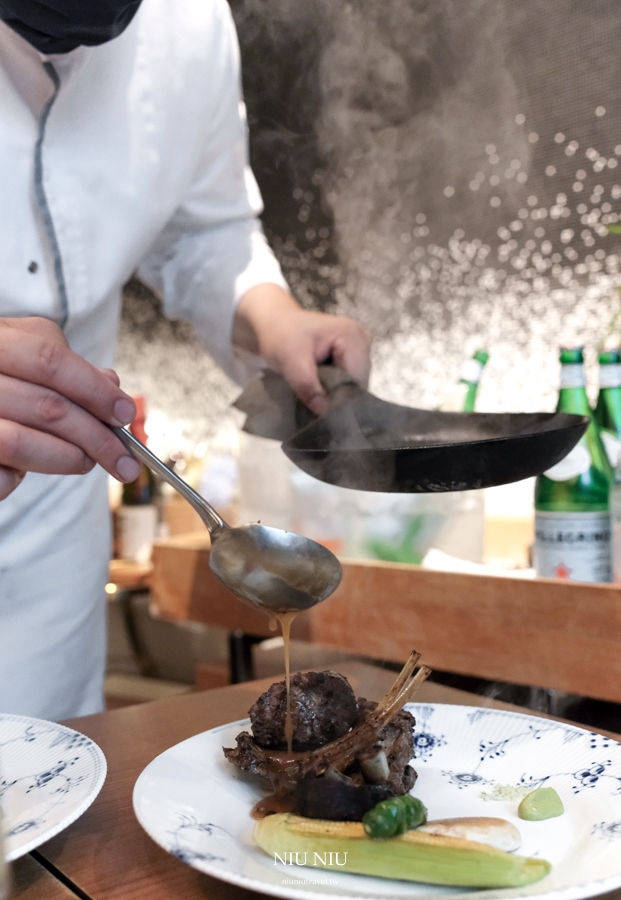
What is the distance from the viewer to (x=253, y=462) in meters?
1.68

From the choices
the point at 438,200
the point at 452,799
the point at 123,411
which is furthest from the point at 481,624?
the point at 438,200

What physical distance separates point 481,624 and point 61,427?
0.77 m

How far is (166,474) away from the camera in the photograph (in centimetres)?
73

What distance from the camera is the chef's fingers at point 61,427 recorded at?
2.34 feet

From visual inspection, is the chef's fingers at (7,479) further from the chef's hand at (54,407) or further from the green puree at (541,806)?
the green puree at (541,806)

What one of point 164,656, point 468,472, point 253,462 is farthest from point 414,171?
point 164,656

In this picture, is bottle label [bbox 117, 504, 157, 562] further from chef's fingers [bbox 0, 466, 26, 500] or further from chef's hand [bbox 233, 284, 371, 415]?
chef's fingers [bbox 0, 466, 26, 500]

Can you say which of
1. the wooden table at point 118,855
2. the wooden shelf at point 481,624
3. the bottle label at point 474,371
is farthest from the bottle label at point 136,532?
the wooden table at point 118,855

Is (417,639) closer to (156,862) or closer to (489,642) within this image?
(489,642)

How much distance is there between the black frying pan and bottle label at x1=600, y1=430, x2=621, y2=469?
469 mm

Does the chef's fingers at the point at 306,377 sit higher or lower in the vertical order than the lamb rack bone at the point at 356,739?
higher

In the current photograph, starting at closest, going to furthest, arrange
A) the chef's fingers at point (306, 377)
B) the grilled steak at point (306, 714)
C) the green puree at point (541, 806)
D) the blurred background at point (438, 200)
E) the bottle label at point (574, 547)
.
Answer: the green puree at point (541, 806), the grilled steak at point (306, 714), the chef's fingers at point (306, 377), the bottle label at point (574, 547), the blurred background at point (438, 200)

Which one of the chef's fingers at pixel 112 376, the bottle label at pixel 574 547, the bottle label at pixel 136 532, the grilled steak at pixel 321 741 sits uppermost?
the chef's fingers at pixel 112 376

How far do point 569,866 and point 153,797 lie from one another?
0.27 meters
